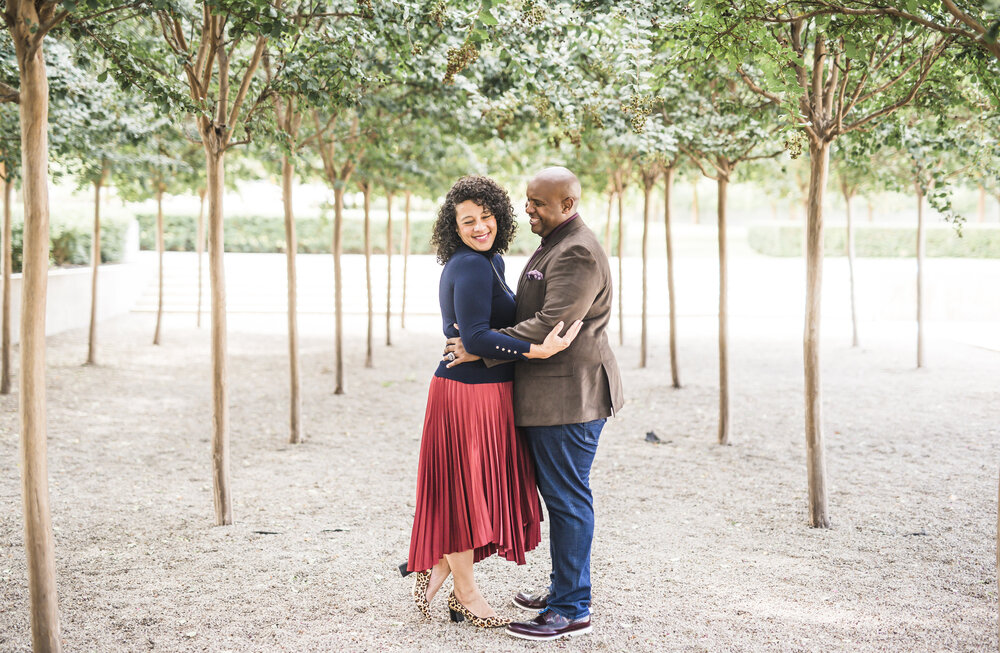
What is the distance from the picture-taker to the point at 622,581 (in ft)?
14.0

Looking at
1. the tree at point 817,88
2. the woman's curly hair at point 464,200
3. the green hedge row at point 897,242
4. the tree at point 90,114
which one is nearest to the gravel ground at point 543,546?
the tree at point 817,88

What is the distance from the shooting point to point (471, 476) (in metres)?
3.56

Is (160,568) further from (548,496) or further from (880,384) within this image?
(880,384)

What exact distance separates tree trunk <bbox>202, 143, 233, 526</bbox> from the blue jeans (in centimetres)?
231

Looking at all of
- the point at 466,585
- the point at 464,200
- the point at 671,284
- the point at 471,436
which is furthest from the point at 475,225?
the point at 671,284

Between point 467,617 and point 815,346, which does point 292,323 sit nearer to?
point 467,617

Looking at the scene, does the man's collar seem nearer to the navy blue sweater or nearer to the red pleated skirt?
the navy blue sweater

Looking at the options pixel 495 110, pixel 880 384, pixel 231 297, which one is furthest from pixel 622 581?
pixel 231 297

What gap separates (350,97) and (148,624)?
9.97 feet

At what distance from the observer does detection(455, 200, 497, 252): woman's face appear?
356 cm

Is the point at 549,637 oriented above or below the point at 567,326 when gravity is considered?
below

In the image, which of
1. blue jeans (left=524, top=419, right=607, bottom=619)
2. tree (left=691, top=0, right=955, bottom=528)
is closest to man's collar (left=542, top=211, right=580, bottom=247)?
blue jeans (left=524, top=419, right=607, bottom=619)

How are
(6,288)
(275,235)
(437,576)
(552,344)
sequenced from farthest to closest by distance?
(275,235)
(6,288)
(437,576)
(552,344)

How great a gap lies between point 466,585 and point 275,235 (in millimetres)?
25511
